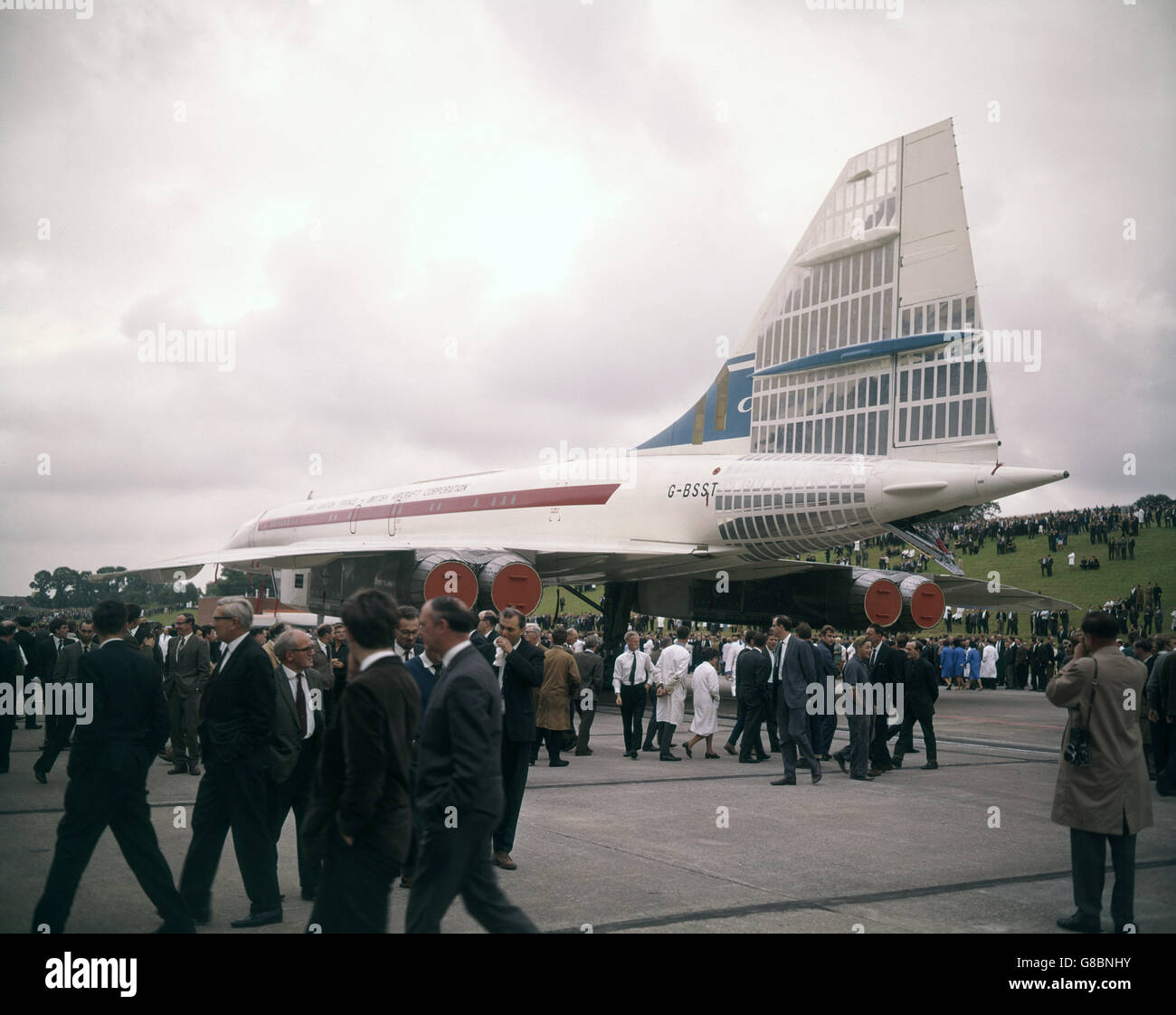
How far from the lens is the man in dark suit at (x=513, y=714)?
6703 mm

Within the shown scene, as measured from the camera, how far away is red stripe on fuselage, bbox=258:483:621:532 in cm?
→ 2029

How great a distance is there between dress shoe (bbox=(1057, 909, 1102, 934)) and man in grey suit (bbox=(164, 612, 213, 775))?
29.1 ft

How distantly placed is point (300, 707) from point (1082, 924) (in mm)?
4779

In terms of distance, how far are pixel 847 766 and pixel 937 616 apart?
21.1 feet

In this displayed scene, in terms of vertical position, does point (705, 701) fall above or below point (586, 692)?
below

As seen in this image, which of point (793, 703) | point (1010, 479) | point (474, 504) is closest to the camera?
point (793, 703)

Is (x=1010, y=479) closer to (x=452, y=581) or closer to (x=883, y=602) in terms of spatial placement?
(x=883, y=602)

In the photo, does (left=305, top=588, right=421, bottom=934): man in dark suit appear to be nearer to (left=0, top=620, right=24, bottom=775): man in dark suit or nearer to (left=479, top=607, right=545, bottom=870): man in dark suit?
(left=479, top=607, right=545, bottom=870): man in dark suit

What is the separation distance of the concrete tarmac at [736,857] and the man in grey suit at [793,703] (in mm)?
274

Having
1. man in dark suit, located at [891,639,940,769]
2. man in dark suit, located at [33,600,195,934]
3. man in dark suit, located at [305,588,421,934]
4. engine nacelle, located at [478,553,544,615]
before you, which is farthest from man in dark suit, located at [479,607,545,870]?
engine nacelle, located at [478,553,544,615]

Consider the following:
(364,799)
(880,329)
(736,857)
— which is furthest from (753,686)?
(364,799)

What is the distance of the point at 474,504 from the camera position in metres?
22.5
